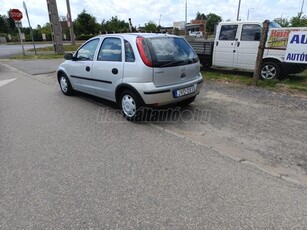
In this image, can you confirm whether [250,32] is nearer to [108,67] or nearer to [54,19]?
[108,67]

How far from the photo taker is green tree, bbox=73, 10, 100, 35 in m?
43.4

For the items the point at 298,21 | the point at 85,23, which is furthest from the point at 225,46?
the point at 85,23

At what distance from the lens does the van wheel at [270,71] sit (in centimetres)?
761

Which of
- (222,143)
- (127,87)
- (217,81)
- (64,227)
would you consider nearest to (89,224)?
(64,227)

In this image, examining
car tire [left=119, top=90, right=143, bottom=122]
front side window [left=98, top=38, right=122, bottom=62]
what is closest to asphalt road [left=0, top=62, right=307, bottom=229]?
car tire [left=119, top=90, right=143, bottom=122]

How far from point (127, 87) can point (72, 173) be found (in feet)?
6.53

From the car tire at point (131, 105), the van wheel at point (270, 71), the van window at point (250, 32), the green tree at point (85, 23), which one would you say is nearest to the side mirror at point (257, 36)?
the van window at point (250, 32)

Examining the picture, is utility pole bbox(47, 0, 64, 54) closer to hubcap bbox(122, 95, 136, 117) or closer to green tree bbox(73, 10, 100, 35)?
hubcap bbox(122, 95, 136, 117)

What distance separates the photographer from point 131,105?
15.3 feet

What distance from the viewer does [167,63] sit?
431 cm

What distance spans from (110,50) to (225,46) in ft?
17.7

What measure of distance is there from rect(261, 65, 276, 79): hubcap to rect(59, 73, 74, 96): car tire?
237 inches

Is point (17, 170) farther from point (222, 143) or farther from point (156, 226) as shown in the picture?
point (222, 143)

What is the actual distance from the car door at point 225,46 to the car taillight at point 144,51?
5.35 meters
